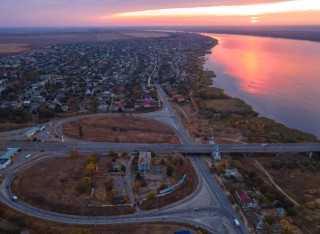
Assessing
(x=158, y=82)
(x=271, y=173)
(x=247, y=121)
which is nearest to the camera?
(x=271, y=173)

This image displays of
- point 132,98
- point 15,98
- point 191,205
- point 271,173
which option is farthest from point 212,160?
point 15,98

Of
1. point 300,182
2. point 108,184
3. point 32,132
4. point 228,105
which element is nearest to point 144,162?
point 108,184

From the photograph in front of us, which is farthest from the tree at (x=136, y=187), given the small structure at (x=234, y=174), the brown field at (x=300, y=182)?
the brown field at (x=300, y=182)

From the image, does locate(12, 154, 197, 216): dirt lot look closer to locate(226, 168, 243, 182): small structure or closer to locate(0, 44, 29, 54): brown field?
locate(226, 168, 243, 182): small structure

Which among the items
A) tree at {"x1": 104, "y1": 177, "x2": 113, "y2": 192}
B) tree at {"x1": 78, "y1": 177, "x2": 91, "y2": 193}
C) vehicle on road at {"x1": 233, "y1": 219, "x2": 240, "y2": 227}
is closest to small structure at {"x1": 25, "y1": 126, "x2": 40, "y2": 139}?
tree at {"x1": 78, "y1": 177, "x2": 91, "y2": 193}

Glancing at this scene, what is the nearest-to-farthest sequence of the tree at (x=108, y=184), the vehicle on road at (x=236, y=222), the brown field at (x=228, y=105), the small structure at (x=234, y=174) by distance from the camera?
the vehicle on road at (x=236, y=222) → the tree at (x=108, y=184) → the small structure at (x=234, y=174) → the brown field at (x=228, y=105)

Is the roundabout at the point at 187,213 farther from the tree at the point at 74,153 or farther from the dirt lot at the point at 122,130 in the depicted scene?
the dirt lot at the point at 122,130

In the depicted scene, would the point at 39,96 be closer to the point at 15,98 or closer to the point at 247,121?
the point at 15,98
